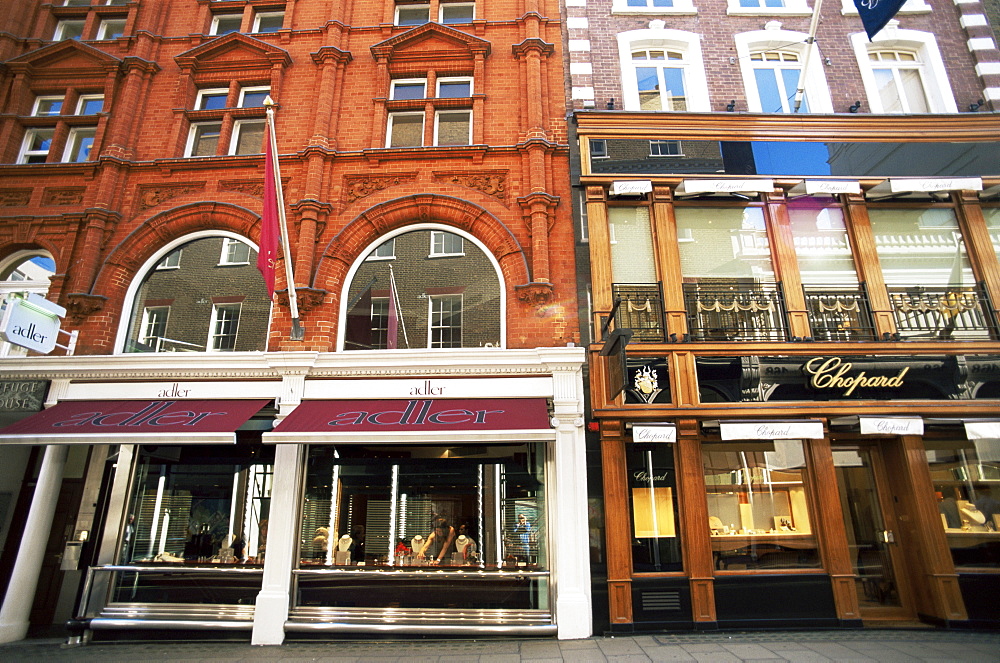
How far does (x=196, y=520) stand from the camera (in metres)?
9.16

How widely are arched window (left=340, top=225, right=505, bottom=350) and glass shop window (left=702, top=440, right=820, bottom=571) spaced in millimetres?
4599

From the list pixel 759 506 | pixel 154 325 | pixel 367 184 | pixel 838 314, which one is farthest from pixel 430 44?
pixel 759 506

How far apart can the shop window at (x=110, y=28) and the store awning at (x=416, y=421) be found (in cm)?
1165

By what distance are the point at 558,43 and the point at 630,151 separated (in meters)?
3.42

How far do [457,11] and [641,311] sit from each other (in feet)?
29.6

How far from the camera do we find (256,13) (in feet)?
41.8

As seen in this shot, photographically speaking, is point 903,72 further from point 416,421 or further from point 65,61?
point 65,61

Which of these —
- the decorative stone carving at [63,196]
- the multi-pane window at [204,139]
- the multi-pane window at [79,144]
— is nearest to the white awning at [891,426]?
the multi-pane window at [204,139]

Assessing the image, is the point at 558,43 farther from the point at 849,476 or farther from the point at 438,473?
the point at 849,476

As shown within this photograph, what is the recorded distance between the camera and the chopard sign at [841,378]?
28.8 feet

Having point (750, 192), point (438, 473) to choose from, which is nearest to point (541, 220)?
point (750, 192)

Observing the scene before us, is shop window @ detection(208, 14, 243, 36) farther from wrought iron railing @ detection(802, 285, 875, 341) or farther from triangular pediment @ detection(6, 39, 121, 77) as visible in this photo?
wrought iron railing @ detection(802, 285, 875, 341)

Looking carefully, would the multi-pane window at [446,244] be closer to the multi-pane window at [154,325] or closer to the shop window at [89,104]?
the multi-pane window at [154,325]

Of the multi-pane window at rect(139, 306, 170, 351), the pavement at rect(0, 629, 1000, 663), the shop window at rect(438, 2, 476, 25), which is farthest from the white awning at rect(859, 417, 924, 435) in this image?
the multi-pane window at rect(139, 306, 170, 351)
